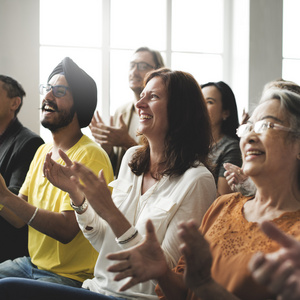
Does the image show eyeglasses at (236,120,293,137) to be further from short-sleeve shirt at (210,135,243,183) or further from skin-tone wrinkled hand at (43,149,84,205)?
short-sleeve shirt at (210,135,243,183)

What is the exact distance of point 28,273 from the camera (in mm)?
2076

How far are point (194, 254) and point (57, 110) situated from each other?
4.74 ft

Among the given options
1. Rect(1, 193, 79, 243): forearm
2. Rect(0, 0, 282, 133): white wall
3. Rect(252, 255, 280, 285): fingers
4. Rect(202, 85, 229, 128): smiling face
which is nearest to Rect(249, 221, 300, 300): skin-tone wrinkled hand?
Rect(252, 255, 280, 285): fingers

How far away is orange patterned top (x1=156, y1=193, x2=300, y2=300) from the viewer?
122 cm

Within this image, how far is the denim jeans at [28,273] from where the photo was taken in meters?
1.92

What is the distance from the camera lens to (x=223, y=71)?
4.66 metres

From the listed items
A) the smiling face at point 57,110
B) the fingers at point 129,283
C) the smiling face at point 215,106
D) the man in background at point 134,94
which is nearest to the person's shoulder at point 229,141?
the smiling face at point 215,106

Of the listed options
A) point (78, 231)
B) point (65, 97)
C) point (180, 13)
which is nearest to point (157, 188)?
point (78, 231)

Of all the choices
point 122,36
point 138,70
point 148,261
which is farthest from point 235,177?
point 122,36

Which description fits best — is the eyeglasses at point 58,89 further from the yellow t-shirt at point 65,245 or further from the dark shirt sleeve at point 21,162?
the dark shirt sleeve at point 21,162

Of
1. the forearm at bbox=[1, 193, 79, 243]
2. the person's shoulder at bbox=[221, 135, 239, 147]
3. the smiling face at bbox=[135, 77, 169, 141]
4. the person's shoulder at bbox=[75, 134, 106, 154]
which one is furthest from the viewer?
the person's shoulder at bbox=[221, 135, 239, 147]

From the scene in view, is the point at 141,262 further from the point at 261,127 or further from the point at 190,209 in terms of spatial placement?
the point at 261,127

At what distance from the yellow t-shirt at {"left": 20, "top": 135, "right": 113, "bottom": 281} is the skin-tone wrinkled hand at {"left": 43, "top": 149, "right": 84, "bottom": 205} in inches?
9.9

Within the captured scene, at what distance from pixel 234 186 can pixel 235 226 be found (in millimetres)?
506
